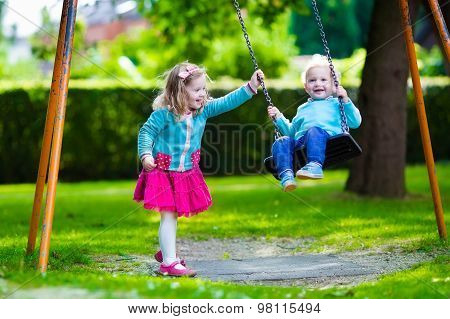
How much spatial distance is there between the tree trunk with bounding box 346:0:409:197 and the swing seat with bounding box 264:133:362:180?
4.34 m

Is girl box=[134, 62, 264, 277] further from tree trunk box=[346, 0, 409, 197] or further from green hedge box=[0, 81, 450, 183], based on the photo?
green hedge box=[0, 81, 450, 183]

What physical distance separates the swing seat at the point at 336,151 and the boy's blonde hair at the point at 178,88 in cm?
77

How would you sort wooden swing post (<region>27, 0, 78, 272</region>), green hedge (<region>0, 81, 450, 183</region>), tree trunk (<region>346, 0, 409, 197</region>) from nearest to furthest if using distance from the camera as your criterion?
1. wooden swing post (<region>27, 0, 78, 272</region>)
2. tree trunk (<region>346, 0, 409, 197</region>)
3. green hedge (<region>0, 81, 450, 183</region>)

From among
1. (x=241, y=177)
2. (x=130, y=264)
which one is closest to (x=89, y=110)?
(x=241, y=177)

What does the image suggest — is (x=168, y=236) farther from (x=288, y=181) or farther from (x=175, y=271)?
(x=288, y=181)

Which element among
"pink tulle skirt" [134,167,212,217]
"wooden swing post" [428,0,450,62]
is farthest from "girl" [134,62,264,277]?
"wooden swing post" [428,0,450,62]

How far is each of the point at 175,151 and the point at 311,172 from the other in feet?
3.07

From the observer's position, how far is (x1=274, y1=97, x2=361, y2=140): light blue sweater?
563 centimetres

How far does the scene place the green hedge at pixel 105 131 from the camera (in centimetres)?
1478

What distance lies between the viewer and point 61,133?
5.11 meters

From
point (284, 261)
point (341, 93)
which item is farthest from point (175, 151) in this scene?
point (284, 261)

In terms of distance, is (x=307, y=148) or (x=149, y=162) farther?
(x=307, y=148)

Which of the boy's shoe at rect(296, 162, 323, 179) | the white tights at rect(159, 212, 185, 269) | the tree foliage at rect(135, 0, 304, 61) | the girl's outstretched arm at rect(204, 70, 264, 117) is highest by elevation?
the tree foliage at rect(135, 0, 304, 61)

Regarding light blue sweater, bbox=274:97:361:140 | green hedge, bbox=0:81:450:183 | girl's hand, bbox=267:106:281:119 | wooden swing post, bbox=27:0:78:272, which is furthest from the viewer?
green hedge, bbox=0:81:450:183
